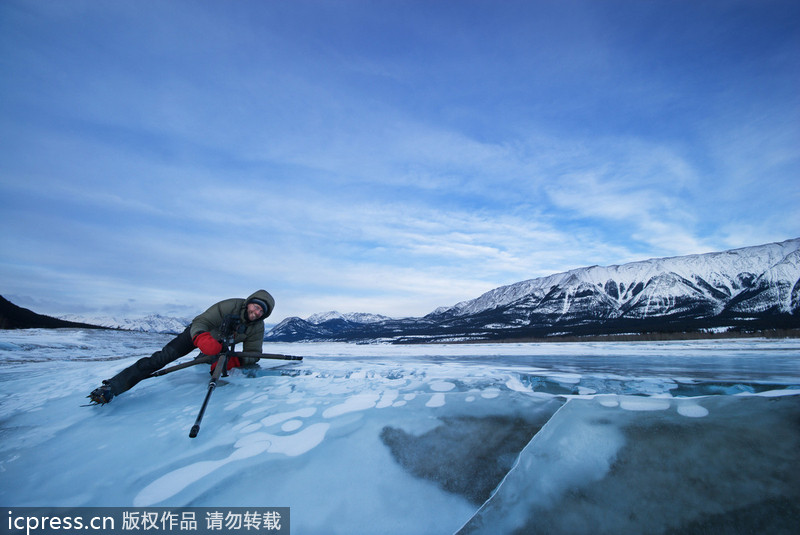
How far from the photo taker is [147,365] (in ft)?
16.7

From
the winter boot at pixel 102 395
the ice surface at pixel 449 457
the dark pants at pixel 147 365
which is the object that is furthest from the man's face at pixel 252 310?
the winter boot at pixel 102 395

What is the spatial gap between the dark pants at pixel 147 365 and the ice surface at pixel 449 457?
430mm

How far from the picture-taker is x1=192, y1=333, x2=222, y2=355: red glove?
475 cm

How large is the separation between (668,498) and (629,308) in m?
231

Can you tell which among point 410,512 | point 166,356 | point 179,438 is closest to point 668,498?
point 410,512

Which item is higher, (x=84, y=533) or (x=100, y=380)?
(x=100, y=380)

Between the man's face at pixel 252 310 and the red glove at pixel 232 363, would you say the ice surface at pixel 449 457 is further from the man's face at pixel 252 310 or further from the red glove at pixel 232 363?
the man's face at pixel 252 310

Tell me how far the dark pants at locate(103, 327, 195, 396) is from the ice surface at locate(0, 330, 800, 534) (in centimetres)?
43

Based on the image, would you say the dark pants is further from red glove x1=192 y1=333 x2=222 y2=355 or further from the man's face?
the man's face

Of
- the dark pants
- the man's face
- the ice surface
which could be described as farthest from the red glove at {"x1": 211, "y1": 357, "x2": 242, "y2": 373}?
the ice surface

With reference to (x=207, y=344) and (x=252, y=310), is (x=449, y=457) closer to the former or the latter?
(x=207, y=344)

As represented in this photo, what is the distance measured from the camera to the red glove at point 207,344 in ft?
15.6

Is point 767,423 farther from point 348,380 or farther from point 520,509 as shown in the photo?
point 348,380

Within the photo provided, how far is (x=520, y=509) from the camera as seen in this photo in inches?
86.6
